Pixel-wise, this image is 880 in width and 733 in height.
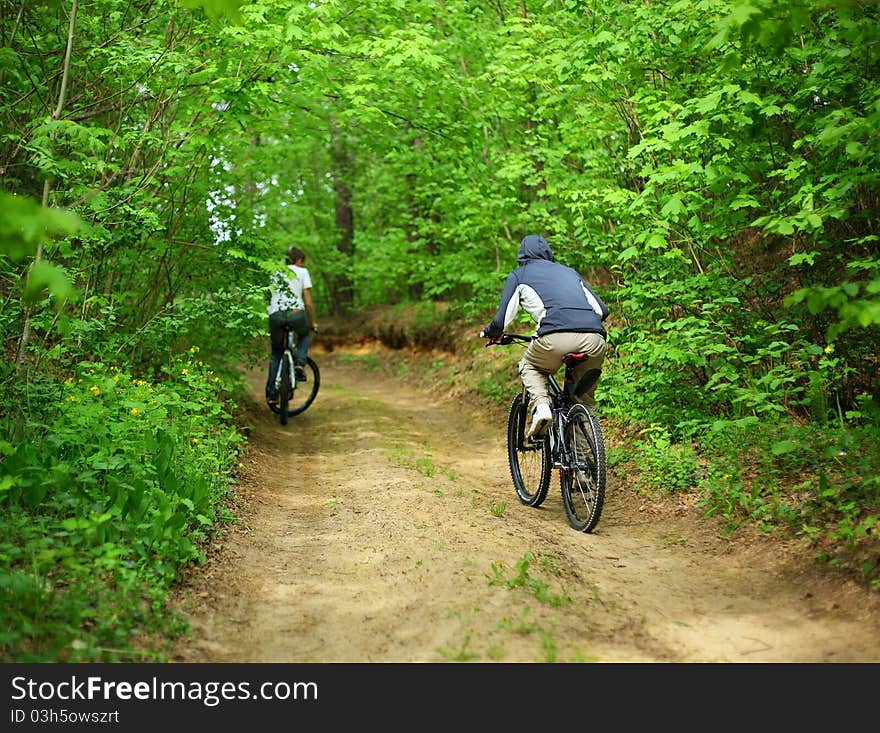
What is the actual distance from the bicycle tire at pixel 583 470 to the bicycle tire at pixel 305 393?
577 centimetres

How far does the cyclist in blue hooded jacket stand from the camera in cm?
662

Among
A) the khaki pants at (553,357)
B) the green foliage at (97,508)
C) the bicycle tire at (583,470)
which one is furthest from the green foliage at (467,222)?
the khaki pants at (553,357)

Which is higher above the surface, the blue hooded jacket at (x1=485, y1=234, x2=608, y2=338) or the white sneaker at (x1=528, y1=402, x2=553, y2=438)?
the blue hooded jacket at (x1=485, y1=234, x2=608, y2=338)

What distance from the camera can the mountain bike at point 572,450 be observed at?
20.5ft

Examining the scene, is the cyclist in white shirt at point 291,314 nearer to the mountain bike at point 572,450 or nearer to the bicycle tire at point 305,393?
the bicycle tire at point 305,393

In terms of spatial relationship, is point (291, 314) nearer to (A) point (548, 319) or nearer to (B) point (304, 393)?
(B) point (304, 393)

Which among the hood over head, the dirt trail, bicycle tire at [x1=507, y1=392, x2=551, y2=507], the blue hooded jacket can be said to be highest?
the hood over head

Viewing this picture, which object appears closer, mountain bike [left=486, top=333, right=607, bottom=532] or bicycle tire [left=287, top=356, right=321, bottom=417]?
mountain bike [left=486, top=333, right=607, bottom=532]

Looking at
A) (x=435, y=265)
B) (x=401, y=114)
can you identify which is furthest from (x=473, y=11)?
(x=435, y=265)

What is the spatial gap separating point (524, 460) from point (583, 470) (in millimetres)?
1412

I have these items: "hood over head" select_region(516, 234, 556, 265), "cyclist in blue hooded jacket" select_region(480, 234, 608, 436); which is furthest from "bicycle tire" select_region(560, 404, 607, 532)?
"hood over head" select_region(516, 234, 556, 265)

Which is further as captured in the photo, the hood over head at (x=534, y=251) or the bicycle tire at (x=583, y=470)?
the hood over head at (x=534, y=251)

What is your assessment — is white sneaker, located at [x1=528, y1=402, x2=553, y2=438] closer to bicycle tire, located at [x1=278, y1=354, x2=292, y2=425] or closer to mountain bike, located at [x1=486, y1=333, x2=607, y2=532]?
mountain bike, located at [x1=486, y1=333, x2=607, y2=532]

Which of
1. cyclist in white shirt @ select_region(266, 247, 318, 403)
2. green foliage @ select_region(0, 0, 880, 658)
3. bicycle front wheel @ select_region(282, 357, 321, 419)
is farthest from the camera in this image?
bicycle front wheel @ select_region(282, 357, 321, 419)
